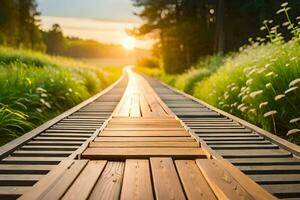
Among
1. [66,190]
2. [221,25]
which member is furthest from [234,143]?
[221,25]

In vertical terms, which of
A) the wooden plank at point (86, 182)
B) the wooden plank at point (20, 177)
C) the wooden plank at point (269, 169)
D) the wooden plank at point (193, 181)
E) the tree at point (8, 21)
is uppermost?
the tree at point (8, 21)

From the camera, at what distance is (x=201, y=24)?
28719 millimetres

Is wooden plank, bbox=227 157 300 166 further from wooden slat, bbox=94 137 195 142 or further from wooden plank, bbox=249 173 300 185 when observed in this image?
wooden slat, bbox=94 137 195 142

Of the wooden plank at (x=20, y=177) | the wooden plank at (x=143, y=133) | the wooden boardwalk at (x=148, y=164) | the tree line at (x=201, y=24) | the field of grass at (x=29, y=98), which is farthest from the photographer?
the tree line at (x=201, y=24)

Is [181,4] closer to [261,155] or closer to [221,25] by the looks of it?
[221,25]

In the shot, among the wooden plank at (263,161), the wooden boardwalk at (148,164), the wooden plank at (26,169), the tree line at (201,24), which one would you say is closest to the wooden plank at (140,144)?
the wooden boardwalk at (148,164)

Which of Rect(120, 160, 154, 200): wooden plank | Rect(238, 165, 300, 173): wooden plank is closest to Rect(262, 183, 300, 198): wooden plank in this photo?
Rect(238, 165, 300, 173): wooden plank

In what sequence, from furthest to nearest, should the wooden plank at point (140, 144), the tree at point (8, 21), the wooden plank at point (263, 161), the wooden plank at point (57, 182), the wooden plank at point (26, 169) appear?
1. the tree at point (8, 21)
2. the wooden plank at point (140, 144)
3. the wooden plank at point (263, 161)
4. the wooden plank at point (26, 169)
5. the wooden plank at point (57, 182)

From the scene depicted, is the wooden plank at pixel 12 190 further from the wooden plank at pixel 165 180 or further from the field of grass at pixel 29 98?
the field of grass at pixel 29 98

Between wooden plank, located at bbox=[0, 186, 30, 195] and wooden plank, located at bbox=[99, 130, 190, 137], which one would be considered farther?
wooden plank, located at bbox=[99, 130, 190, 137]

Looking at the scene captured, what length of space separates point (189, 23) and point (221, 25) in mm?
6102

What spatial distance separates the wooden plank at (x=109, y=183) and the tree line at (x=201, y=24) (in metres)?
15.7

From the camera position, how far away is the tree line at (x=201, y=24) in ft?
72.2

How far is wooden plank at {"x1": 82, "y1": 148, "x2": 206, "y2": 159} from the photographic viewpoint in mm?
4105
